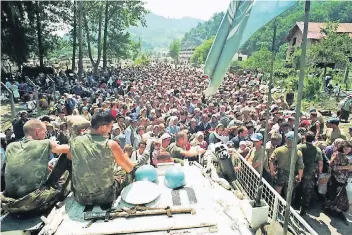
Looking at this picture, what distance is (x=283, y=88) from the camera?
2786 centimetres

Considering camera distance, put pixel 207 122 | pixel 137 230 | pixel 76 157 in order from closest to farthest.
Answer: pixel 137 230, pixel 76 157, pixel 207 122

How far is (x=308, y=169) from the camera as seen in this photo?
21.4 feet

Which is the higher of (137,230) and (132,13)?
(132,13)

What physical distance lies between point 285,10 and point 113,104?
10333mm

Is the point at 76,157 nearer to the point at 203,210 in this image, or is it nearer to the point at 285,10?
the point at 203,210

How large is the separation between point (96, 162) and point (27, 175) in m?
0.95

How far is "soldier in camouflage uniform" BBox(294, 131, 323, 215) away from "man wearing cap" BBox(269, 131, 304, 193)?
335 millimetres

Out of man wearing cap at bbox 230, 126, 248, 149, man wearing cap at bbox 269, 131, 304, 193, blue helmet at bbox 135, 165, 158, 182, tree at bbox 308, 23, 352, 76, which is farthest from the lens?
tree at bbox 308, 23, 352, 76

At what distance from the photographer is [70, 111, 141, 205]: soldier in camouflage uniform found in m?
3.83

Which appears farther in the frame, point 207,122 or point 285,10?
point 207,122

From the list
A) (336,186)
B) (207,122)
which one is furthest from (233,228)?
(207,122)

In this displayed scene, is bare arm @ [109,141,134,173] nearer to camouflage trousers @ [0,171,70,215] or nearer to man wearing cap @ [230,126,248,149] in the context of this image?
camouflage trousers @ [0,171,70,215]

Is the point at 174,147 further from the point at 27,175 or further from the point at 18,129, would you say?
the point at 18,129

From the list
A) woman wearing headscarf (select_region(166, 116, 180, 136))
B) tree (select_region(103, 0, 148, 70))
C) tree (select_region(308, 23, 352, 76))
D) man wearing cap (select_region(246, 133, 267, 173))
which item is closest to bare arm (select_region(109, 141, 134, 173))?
man wearing cap (select_region(246, 133, 267, 173))
